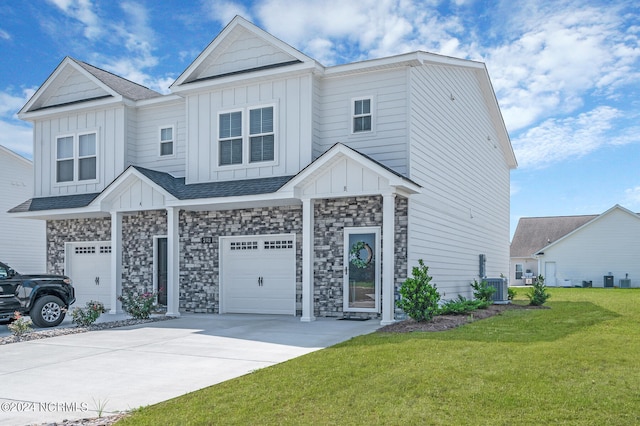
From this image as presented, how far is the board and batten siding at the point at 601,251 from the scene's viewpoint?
3831cm

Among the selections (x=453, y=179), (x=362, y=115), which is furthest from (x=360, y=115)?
(x=453, y=179)

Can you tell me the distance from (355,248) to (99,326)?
6.47m

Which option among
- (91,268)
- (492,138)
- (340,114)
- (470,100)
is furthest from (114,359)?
(492,138)

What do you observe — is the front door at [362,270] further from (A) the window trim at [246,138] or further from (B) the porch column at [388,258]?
(A) the window trim at [246,138]

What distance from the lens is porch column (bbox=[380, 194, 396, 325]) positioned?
1347cm

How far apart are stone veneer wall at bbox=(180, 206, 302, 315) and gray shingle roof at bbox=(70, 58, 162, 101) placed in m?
4.99

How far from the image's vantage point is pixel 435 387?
6.79 metres

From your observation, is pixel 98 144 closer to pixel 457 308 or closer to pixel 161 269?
pixel 161 269

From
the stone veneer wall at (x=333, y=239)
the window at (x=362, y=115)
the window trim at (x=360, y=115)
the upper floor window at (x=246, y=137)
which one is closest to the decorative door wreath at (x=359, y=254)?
the stone veneer wall at (x=333, y=239)

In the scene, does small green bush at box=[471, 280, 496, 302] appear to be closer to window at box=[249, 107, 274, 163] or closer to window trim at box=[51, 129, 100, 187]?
window at box=[249, 107, 274, 163]

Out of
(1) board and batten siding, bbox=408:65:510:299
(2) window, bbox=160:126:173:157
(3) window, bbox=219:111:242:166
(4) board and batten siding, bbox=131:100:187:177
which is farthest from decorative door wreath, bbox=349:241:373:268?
(2) window, bbox=160:126:173:157

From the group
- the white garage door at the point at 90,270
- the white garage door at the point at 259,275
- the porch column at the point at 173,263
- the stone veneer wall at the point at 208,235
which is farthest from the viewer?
the white garage door at the point at 90,270

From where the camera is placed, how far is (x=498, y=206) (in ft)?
83.5

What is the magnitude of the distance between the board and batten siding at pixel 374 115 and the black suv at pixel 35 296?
7313 mm
